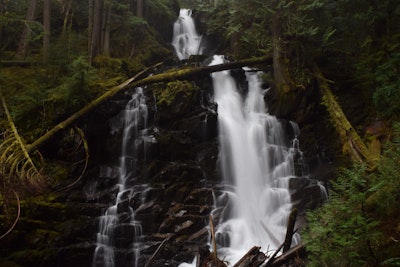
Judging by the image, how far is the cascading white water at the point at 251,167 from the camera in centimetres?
980

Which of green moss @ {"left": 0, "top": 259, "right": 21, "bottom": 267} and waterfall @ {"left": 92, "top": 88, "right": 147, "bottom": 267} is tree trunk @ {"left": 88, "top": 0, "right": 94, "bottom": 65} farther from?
green moss @ {"left": 0, "top": 259, "right": 21, "bottom": 267}

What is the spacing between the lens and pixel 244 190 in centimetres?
1156

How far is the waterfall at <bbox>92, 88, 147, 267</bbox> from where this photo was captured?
9.18 meters

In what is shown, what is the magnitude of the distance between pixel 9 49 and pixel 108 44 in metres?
4.75

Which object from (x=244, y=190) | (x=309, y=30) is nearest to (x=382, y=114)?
(x=309, y=30)

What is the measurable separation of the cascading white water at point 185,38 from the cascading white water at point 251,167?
22.7 feet

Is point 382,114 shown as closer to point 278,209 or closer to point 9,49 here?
A: point 278,209

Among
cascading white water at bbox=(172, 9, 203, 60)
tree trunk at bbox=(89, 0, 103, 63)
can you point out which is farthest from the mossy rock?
cascading white water at bbox=(172, 9, 203, 60)

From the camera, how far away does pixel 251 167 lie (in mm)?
12305

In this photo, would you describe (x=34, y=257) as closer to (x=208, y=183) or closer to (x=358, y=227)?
(x=208, y=183)

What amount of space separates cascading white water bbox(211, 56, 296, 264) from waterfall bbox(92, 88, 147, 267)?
269 cm

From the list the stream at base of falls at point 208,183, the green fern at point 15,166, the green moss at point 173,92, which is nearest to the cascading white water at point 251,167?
the stream at base of falls at point 208,183

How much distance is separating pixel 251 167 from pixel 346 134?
3.64 meters

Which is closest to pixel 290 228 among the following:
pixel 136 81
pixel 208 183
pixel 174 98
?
pixel 208 183
